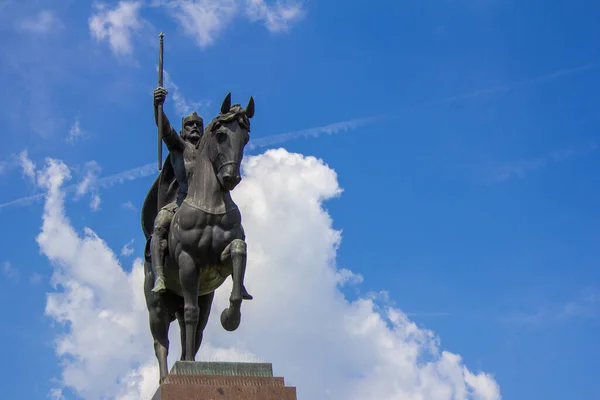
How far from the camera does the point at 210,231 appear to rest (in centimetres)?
1327

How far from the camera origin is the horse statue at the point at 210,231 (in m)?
13.1

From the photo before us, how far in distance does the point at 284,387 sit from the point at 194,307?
2019mm

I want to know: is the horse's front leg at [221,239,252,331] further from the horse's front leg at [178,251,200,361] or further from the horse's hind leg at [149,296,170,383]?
the horse's hind leg at [149,296,170,383]

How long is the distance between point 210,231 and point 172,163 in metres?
2.09

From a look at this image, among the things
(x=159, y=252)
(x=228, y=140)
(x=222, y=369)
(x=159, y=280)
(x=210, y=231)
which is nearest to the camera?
(x=222, y=369)

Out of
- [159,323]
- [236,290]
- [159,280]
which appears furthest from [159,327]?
[236,290]

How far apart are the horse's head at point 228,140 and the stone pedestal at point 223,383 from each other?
273 centimetres

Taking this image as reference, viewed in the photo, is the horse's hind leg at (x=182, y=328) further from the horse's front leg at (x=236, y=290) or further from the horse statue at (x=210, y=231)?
the horse's front leg at (x=236, y=290)

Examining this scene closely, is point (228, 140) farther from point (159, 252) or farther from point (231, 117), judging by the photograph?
point (159, 252)

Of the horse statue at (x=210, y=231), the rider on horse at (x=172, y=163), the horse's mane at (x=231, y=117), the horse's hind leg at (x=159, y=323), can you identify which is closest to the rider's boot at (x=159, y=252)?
the rider on horse at (x=172, y=163)

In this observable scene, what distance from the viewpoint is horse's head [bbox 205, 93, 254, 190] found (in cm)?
1338

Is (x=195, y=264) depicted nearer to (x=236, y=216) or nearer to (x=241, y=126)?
(x=236, y=216)

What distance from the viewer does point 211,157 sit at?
13734 mm

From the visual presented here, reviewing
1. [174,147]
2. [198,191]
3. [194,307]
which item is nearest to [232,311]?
[194,307]
